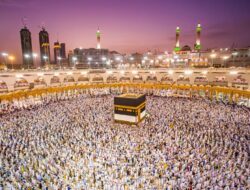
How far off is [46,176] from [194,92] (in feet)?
81.9

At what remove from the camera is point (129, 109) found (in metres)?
17.0

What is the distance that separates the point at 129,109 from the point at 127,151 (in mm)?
6238

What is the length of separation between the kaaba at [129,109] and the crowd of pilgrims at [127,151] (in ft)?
2.58

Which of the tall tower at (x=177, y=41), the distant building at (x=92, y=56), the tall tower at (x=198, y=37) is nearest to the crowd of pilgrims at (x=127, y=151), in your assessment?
the tall tower at (x=198, y=37)

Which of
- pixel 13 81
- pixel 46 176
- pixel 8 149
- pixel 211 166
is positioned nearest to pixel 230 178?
pixel 211 166

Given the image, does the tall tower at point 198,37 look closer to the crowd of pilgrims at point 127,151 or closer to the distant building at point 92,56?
the distant building at point 92,56

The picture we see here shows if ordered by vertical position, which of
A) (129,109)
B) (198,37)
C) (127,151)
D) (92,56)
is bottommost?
(127,151)

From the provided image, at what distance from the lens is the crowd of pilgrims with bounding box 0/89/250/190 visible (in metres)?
8.49

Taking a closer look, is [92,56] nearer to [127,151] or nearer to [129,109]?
[129,109]

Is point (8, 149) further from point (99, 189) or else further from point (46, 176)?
point (99, 189)

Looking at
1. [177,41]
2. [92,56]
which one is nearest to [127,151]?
[177,41]

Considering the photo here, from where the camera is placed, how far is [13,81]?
91.7 ft

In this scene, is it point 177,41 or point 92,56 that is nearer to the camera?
point 177,41

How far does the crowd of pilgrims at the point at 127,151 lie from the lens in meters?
8.49
